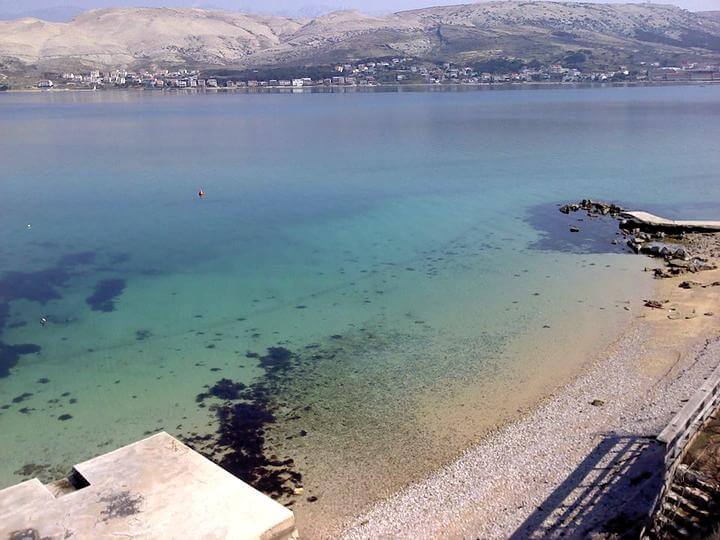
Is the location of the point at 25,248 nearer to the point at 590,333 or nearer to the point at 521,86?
the point at 590,333

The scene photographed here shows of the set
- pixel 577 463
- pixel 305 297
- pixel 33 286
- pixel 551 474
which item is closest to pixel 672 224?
pixel 305 297

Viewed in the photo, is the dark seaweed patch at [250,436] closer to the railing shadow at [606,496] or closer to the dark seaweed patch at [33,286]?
the railing shadow at [606,496]

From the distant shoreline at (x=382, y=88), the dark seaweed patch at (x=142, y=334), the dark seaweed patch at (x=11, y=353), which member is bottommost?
the dark seaweed patch at (x=11, y=353)

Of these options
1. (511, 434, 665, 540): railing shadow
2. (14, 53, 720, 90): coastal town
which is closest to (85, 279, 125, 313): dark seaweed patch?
(511, 434, 665, 540): railing shadow

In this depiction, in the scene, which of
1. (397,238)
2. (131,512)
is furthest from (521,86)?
(131,512)

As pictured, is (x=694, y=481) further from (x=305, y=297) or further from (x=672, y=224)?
(x=672, y=224)

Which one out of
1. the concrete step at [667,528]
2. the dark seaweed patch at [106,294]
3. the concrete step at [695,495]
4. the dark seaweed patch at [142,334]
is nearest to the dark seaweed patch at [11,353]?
the dark seaweed patch at [142,334]

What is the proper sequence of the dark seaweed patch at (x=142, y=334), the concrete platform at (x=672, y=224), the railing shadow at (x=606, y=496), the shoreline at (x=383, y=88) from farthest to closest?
the shoreline at (x=383, y=88)
the concrete platform at (x=672, y=224)
the dark seaweed patch at (x=142, y=334)
the railing shadow at (x=606, y=496)
